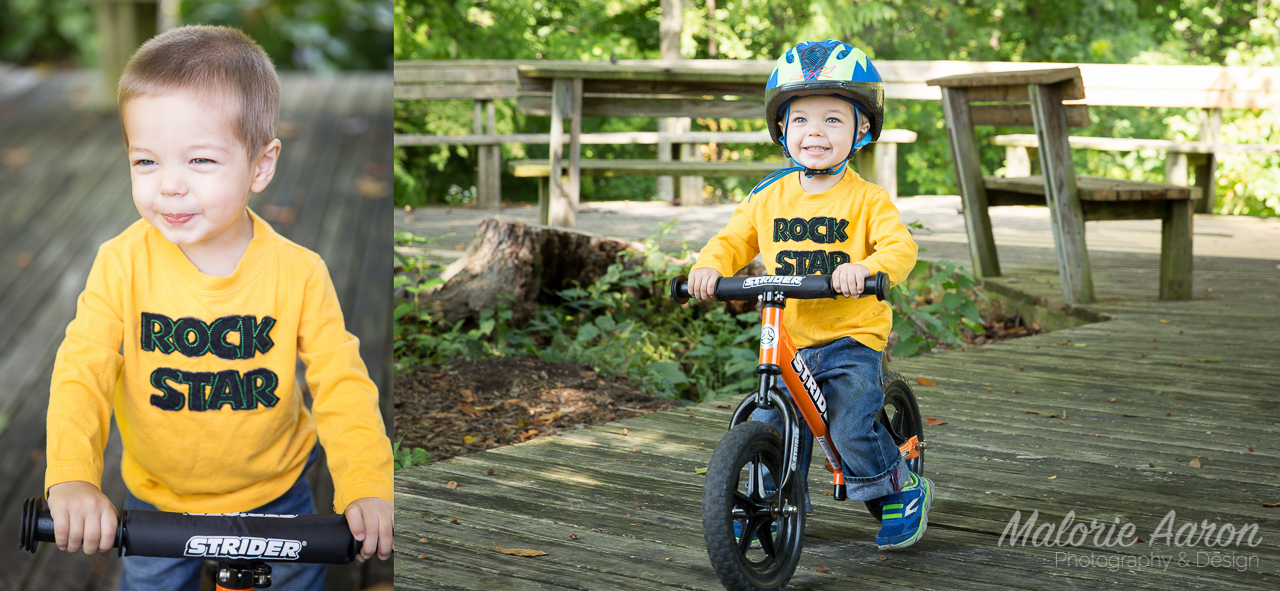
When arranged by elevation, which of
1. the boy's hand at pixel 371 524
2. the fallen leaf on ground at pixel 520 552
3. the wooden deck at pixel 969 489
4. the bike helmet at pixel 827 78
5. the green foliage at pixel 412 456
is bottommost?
the green foliage at pixel 412 456

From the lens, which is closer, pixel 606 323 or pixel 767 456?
pixel 767 456

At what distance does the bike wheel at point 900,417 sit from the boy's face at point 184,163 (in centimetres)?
127

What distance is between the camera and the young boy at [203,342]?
0.95 metres

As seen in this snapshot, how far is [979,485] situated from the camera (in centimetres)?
224

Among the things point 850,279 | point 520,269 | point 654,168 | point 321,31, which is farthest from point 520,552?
point 321,31

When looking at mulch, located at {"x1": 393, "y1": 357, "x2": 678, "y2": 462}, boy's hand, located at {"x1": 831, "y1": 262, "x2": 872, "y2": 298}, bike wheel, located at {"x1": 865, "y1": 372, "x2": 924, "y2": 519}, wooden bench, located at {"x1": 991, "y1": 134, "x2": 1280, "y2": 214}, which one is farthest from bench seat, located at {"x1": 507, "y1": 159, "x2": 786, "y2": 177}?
wooden bench, located at {"x1": 991, "y1": 134, "x2": 1280, "y2": 214}

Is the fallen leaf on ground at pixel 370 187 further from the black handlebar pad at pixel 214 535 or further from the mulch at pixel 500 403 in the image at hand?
the black handlebar pad at pixel 214 535

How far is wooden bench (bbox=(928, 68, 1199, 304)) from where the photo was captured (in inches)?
168

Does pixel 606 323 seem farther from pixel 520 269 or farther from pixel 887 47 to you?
pixel 887 47

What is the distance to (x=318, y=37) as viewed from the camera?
3523 millimetres

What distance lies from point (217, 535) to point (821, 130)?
41.5 inches

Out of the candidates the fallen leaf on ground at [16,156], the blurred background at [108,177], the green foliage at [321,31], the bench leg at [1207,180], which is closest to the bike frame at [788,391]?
the blurred background at [108,177]

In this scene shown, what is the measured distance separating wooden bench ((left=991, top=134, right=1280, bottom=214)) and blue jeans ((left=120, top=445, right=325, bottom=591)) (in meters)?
5.68

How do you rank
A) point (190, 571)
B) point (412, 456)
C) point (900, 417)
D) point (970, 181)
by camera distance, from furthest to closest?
point (970, 181) → point (412, 456) → point (900, 417) → point (190, 571)
